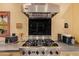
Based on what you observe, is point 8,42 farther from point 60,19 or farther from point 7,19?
point 60,19

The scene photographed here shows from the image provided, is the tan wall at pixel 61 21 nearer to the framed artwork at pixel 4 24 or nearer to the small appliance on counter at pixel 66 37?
the small appliance on counter at pixel 66 37

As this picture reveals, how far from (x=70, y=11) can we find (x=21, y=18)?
0.43 meters

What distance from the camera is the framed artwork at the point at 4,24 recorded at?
114 centimetres

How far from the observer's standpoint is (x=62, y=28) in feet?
4.12

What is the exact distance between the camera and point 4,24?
116 cm

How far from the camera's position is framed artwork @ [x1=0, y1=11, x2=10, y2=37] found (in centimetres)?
114

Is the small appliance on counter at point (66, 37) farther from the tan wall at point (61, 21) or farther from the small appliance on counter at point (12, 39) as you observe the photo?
the small appliance on counter at point (12, 39)

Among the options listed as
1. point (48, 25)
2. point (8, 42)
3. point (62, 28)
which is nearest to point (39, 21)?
point (48, 25)

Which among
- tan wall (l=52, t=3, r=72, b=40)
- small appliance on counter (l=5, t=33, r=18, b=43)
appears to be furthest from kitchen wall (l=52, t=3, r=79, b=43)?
small appliance on counter (l=5, t=33, r=18, b=43)

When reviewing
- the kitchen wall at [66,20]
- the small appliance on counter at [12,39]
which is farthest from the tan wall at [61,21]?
the small appliance on counter at [12,39]

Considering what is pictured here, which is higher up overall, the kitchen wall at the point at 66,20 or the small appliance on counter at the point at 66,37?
the kitchen wall at the point at 66,20

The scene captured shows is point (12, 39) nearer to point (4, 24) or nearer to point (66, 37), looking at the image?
point (4, 24)

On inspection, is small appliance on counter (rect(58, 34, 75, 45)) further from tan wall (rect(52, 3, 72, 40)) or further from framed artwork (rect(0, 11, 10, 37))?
framed artwork (rect(0, 11, 10, 37))

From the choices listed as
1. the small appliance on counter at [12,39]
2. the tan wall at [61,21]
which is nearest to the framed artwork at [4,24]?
the small appliance on counter at [12,39]
